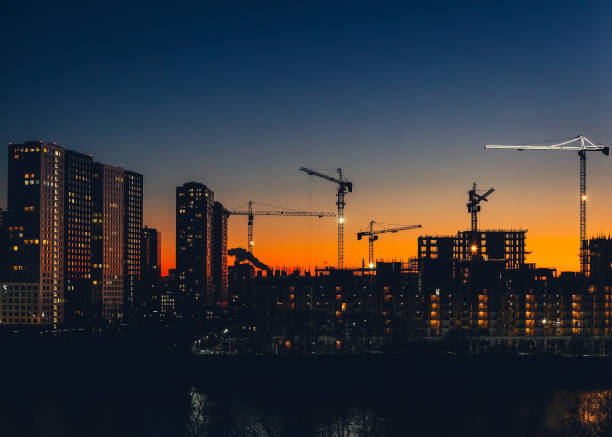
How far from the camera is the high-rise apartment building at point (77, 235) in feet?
332

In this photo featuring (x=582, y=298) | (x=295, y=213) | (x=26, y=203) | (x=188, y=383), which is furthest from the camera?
(x=295, y=213)

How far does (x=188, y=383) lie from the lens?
59.4 m

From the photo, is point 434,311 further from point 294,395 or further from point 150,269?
point 150,269

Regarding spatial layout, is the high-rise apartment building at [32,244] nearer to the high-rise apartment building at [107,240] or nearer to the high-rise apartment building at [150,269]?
the high-rise apartment building at [107,240]

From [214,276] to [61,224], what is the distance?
50841 millimetres

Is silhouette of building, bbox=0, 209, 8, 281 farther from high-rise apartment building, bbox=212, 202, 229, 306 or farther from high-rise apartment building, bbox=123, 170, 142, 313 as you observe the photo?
high-rise apartment building, bbox=212, 202, 229, 306

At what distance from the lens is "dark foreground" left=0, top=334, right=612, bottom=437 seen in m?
42.5

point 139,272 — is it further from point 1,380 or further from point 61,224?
point 1,380

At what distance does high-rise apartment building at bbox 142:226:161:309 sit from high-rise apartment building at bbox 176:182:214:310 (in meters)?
4.71

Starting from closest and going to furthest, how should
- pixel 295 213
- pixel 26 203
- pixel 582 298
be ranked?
1. pixel 582 298
2. pixel 26 203
3. pixel 295 213

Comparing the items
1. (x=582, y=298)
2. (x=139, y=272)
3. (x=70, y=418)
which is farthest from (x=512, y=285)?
(x=139, y=272)

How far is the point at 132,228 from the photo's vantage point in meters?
128

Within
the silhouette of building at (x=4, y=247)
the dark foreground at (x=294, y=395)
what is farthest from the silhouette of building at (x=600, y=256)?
the silhouette of building at (x=4, y=247)

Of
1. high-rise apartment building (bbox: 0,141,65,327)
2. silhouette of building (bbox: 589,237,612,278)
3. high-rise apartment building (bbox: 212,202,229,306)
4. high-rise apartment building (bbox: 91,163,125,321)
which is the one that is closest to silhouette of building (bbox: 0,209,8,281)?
high-rise apartment building (bbox: 0,141,65,327)
